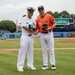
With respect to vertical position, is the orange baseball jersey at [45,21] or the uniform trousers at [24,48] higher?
the orange baseball jersey at [45,21]

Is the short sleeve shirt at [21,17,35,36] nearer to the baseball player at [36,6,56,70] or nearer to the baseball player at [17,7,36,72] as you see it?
the baseball player at [17,7,36,72]

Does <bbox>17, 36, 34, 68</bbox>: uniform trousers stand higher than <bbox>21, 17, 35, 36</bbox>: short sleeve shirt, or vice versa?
<bbox>21, 17, 35, 36</bbox>: short sleeve shirt

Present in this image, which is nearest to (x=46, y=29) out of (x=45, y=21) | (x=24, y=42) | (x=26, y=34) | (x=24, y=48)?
(x=45, y=21)

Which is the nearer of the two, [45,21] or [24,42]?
[24,42]

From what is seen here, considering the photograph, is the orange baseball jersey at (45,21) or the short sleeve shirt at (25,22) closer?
the short sleeve shirt at (25,22)

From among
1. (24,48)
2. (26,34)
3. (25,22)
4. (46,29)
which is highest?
(25,22)

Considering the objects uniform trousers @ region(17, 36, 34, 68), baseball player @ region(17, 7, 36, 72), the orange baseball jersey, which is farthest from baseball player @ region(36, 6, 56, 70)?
uniform trousers @ region(17, 36, 34, 68)

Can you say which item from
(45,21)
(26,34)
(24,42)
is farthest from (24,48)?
(45,21)

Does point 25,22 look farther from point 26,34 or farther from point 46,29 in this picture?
point 46,29

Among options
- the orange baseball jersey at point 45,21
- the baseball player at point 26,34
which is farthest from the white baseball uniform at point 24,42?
the orange baseball jersey at point 45,21

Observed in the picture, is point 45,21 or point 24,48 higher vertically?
point 45,21

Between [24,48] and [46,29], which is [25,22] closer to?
[46,29]

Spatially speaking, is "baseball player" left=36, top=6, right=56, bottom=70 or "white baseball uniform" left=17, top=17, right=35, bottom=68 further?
"baseball player" left=36, top=6, right=56, bottom=70

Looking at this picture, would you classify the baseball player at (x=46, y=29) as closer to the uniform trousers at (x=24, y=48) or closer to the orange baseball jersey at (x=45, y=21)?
the orange baseball jersey at (x=45, y=21)
